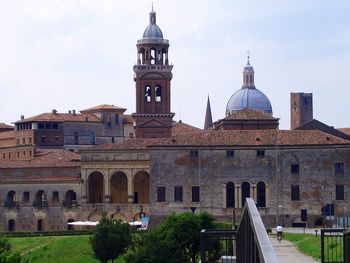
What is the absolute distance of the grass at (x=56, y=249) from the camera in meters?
64.4

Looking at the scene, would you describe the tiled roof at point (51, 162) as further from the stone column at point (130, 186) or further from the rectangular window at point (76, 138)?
the rectangular window at point (76, 138)

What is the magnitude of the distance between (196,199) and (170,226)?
19954 millimetres

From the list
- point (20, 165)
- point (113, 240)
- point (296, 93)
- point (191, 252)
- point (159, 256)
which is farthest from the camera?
point (296, 93)

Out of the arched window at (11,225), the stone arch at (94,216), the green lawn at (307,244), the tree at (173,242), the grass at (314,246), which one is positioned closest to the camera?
the grass at (314,246)

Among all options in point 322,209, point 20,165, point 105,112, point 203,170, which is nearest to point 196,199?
point 203,170

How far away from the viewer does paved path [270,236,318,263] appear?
3888 cm

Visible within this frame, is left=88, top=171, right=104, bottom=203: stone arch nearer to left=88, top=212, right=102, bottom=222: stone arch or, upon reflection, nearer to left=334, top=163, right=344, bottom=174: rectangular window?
left=88, top=212, right=102, bottom=222: stone arch

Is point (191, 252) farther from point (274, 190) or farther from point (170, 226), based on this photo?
point (274, 190)

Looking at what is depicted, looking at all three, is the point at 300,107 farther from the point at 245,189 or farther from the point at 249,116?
the point at 245,189

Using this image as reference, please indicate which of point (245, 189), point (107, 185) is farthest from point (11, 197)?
point (245, 189)

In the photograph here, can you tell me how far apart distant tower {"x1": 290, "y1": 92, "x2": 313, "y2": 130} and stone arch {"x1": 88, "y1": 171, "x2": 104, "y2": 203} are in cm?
5876

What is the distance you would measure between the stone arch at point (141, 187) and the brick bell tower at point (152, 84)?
15.0 m

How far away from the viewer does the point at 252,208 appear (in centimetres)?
1877

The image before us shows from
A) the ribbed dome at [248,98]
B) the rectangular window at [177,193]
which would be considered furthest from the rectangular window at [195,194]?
the ribbed dome at [248,98]
